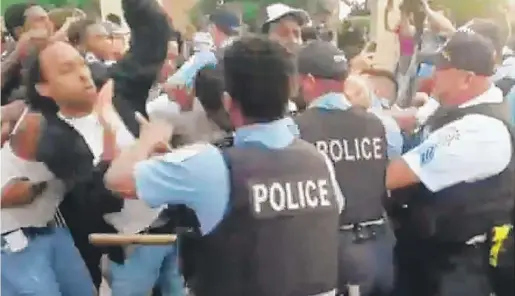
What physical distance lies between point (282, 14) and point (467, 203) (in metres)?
1.02

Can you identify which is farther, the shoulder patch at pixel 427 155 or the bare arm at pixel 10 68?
the bare arm at pixel 10 68

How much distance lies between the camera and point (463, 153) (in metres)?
2.02

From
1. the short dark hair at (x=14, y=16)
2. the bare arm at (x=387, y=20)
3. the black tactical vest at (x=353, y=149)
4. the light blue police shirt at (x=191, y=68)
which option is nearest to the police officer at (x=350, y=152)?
the black tactical vest at (x=353, y=149)

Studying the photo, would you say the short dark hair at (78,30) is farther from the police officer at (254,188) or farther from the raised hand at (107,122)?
the police officer at (254,188)

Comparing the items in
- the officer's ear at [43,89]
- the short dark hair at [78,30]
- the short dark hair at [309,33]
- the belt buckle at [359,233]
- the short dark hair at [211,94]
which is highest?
the short dark hair at [78,30]

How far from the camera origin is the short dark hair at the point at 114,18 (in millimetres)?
2523

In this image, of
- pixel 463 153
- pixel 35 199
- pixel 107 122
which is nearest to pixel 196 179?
pixel 107 122

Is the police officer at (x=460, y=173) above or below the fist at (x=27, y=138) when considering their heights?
below

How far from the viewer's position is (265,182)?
1.62 m

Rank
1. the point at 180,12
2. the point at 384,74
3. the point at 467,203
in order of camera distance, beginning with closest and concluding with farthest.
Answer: the point at 467,203
the point at 180,12
the point at 384,74

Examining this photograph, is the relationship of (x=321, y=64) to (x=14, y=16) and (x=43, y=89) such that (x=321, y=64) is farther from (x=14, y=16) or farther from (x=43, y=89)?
(x=14, y=16)

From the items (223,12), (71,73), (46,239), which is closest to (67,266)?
(46,239)

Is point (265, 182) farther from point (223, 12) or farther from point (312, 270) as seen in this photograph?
point (223, 12)

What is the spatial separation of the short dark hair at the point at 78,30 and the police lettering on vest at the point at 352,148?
0.80 m
